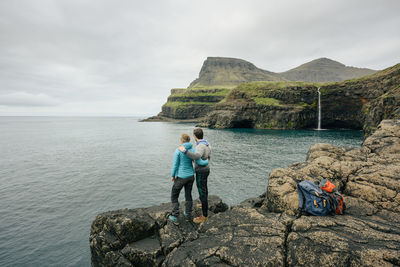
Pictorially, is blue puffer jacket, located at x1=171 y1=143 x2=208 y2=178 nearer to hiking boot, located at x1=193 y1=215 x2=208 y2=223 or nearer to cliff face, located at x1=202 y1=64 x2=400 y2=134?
hiking boot, located at x1=193 y1=215 x2=208 y2=223

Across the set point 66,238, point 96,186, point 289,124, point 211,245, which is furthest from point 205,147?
point 289,124

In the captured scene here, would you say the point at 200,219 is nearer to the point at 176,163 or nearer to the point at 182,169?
the point at 182,169

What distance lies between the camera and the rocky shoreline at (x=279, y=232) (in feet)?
18.4

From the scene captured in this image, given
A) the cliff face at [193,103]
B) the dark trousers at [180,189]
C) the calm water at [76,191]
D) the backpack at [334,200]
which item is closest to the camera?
the backpack at [334,200]

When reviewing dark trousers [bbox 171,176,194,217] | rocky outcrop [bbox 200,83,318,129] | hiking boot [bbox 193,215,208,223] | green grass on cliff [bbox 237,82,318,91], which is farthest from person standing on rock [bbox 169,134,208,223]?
green grass on cliff [bbox 237,82,318,91]

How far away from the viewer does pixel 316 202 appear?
7434 millimetres

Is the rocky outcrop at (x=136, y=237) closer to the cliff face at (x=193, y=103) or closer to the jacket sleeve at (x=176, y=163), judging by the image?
the jacket sleeve at (x=176, y=163)

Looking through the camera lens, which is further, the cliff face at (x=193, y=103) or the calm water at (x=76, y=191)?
the cliff face at (x=193, y=103)

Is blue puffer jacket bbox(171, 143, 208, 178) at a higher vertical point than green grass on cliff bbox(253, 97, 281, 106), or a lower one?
lower

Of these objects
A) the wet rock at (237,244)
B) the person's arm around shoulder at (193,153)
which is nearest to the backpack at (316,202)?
the wet rock at (237,244)

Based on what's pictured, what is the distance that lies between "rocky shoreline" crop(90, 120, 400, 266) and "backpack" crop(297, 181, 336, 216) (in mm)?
305

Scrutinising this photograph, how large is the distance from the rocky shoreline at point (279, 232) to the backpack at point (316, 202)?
30cm

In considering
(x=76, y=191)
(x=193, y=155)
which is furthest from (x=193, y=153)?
(x=76, y=191)

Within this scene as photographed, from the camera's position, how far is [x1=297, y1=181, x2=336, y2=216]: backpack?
7.37 meters
